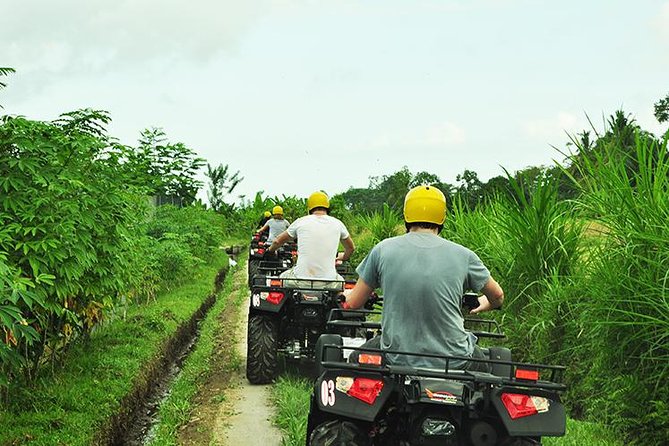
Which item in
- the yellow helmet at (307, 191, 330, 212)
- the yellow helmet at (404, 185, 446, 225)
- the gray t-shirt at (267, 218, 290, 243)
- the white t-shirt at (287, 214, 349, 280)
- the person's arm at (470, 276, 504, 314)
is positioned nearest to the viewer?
the yellow helmet at (404, 185, 446, 225)

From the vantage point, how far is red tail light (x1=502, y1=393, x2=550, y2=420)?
392 centimetres

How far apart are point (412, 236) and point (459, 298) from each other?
1.35ft

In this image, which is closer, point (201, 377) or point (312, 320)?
point (312, 320)

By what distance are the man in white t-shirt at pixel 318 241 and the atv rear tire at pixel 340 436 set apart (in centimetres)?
460

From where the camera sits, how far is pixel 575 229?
8.59 m

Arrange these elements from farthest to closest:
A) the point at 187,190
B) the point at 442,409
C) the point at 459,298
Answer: the point at 187,190
the point at 459,298
the point at 442,409

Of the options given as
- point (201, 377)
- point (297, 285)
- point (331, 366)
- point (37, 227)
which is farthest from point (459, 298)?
point (201, 377)

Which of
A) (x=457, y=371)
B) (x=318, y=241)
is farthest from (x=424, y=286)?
(x=318, y=241)

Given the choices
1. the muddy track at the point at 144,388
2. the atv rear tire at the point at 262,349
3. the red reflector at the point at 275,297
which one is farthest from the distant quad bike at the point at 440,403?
the atv rear tire at the point at 262,349

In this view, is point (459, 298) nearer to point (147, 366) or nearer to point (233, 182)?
point (147, 366)

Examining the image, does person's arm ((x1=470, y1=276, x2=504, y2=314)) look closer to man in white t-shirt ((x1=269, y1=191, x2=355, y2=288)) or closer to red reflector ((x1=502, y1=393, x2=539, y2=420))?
red reflector ((x1=502, y1=393, x2=539, y2=420))

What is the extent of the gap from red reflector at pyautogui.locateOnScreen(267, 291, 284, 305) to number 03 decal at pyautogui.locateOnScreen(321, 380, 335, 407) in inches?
176

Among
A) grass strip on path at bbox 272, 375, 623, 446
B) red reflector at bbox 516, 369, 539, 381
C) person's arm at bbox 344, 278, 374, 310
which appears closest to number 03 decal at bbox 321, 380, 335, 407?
person's arm at bbox 344, 278, 374, 310

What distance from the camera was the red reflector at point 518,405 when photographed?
3916 millimetres
